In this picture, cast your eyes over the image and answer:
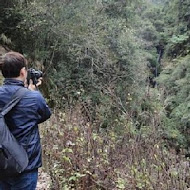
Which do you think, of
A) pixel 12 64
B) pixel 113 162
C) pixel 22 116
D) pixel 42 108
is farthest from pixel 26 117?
pixel 113 162

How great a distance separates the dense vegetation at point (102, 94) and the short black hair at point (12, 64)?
5.01 ft

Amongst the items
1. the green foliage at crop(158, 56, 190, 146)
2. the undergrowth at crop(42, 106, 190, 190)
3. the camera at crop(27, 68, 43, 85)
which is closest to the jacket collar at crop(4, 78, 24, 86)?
the camera at crop(27, 68, 43, 85)

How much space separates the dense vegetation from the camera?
11.8 ft

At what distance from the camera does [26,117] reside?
231cm

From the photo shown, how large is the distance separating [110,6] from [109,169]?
37.6ft

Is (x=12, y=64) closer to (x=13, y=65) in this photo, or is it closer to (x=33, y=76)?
(x=13, y=65)

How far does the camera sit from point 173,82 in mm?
19188

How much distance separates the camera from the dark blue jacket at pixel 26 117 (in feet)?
7.54

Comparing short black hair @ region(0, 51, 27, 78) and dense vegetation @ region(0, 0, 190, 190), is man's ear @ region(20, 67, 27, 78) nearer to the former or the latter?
short black hair @ region(0, 51, 27, 78)

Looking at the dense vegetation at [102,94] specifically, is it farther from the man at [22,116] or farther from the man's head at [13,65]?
the man's head at [13,65]

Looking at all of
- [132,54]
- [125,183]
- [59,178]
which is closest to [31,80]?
[125,183]

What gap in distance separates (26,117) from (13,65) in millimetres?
382

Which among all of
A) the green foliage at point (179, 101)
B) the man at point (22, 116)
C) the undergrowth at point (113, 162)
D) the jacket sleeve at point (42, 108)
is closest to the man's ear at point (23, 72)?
the man at point (22, 116)

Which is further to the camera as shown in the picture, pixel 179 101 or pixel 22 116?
pixel 179 101
